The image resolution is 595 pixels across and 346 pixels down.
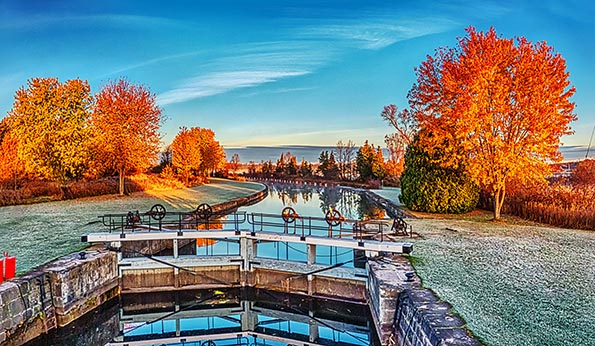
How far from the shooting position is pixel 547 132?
1605 cm

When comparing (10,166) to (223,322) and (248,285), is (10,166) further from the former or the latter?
(223,322)

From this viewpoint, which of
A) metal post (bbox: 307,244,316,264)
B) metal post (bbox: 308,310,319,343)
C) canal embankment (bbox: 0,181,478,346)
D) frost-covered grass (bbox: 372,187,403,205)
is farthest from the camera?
frost-covered grass (bbox: 372,187,403,205)

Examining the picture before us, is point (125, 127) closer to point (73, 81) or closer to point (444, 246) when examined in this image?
point (73, 81)

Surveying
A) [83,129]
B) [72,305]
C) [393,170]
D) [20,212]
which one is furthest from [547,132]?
[393,170]

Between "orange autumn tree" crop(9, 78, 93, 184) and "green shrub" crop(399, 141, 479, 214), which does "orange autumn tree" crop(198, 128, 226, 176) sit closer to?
"orange autumn tree" crop(9, 78, 93, 184)

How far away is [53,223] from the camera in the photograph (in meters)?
16.5

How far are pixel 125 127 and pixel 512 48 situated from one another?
2225cm

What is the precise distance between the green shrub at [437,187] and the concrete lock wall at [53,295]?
13.8m

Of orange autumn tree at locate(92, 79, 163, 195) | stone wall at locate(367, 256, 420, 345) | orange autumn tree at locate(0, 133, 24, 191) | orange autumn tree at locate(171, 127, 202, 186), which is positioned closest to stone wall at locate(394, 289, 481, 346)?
stone wall at locate(367, 256, 420, 345)

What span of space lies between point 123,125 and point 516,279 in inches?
963

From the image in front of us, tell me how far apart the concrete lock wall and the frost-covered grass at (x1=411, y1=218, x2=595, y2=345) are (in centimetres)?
804

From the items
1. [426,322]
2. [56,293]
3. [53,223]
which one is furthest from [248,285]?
[53,223]

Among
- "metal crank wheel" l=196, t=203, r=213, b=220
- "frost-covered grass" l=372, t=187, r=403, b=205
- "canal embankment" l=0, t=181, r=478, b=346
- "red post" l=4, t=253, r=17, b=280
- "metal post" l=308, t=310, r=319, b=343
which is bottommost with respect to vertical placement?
"metal post" l=308, t=310, r=319, b=343

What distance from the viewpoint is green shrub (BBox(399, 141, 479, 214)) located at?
1914cm
